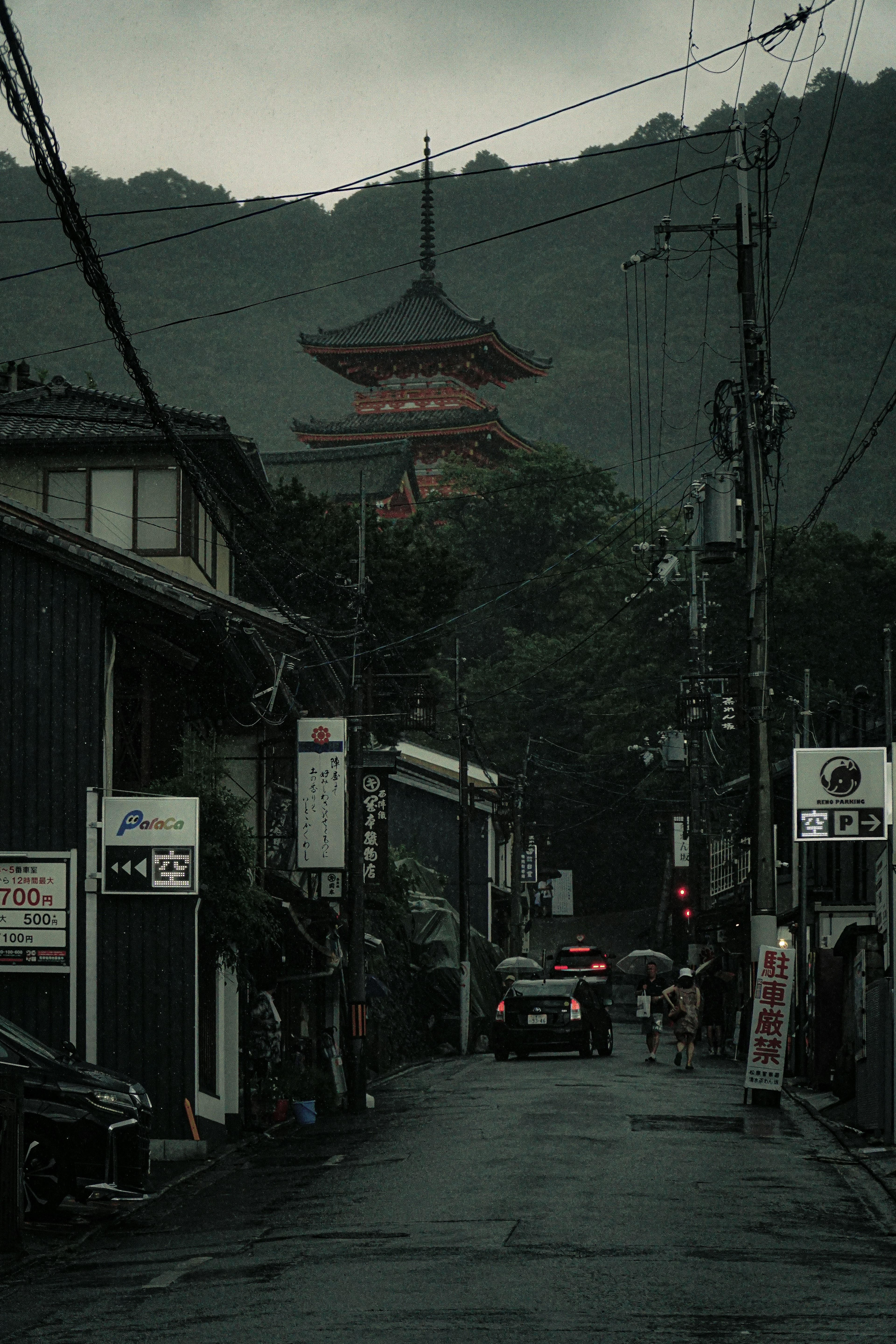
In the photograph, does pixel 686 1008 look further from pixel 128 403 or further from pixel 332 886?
pixel 128 403

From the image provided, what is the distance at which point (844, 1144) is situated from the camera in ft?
61.3

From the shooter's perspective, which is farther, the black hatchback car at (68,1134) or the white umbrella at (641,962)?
the white umbrella at (641,962)

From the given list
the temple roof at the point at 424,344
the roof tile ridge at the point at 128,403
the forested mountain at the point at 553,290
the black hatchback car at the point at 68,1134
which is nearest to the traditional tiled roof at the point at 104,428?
the roof tile ridge at the point at 128,403

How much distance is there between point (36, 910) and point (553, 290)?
128022 mm

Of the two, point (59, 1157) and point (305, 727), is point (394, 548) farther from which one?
point (59, 1157)

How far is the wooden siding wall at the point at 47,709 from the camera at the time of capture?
779 inches

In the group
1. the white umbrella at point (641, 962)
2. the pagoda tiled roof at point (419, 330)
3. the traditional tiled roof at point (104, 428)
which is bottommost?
the white umbrella at point (641, 962)

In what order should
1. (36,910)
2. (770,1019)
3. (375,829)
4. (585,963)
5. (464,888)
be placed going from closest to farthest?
(36,910) < (770,1019) < (375,829) < (464,888) < (585,963)

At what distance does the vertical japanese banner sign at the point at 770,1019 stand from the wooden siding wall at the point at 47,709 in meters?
9.09

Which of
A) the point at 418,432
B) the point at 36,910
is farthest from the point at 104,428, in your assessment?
the point at 418,432

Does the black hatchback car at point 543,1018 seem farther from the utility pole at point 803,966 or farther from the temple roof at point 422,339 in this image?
the temple roof at point 422,339

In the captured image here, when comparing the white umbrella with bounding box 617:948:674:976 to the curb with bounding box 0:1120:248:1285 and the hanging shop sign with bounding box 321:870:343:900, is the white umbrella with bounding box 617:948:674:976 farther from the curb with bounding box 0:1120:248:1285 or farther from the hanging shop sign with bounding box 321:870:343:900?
the curb with bounding box 0:1120:248:1285

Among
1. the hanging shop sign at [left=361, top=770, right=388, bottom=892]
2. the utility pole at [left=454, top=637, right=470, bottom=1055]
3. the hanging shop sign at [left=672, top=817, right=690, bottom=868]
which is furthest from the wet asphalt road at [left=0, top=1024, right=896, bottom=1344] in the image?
the hanging shop sign at [left=672, top=817, right=690, bottom=868]

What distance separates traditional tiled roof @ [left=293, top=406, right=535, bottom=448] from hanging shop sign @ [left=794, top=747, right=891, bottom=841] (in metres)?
57.6
